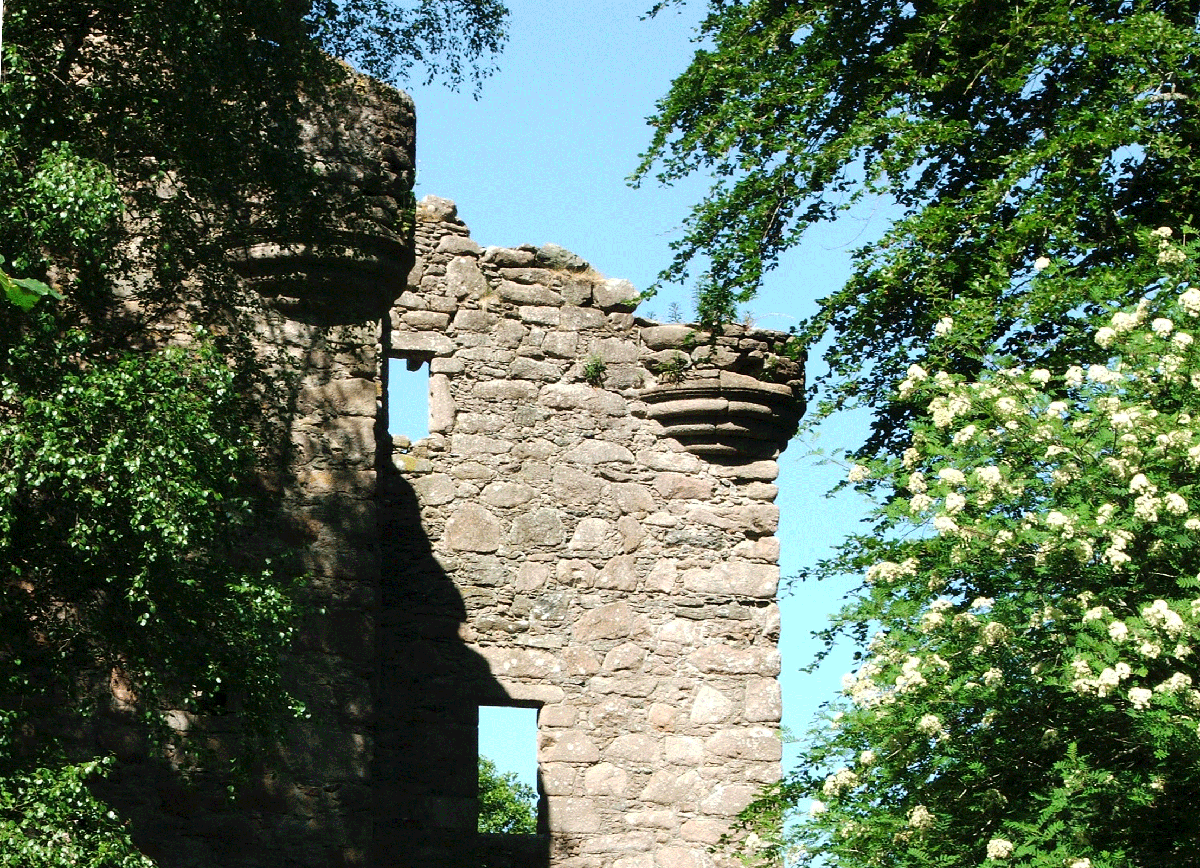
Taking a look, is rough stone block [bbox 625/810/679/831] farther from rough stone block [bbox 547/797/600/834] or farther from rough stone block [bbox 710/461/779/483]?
rough stone block [bbox 710/461/779/483]

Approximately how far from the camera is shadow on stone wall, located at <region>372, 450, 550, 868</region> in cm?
1010

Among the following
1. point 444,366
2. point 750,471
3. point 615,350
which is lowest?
point 750,471

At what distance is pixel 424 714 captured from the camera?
10.3 meters

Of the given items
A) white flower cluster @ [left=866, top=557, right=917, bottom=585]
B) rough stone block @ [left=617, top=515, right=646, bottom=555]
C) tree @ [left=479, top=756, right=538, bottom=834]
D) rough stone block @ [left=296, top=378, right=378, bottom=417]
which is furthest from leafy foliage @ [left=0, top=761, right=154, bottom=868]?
tree @ [left=479, top=756, right=538, bottom=834]

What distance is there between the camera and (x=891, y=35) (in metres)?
10.1

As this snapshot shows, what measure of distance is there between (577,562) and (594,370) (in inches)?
50.1

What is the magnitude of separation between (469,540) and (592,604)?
878mm

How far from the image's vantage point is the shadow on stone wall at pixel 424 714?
10102 millimetres

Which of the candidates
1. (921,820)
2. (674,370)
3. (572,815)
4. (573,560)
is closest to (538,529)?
(573,560)

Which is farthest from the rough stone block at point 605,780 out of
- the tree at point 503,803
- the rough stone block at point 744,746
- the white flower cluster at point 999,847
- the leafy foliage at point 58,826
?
the tree at point 503,803

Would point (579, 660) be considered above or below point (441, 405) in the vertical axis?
below

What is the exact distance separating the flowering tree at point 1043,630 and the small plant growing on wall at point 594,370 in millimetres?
3704

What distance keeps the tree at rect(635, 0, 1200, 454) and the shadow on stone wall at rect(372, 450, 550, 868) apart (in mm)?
2372

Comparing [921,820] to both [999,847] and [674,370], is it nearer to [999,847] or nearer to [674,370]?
[999,847]
